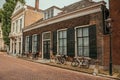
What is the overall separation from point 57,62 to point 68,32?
130 inches

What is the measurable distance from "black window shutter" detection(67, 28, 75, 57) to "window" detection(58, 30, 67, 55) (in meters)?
0.66

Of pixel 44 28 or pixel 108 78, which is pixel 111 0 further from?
pixel 44 28

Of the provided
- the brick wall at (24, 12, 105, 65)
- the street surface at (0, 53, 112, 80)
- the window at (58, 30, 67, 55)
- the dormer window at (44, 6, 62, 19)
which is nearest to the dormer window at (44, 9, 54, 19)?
the dormer window at (44, 6, 62, 19)

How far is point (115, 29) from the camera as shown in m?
12.5

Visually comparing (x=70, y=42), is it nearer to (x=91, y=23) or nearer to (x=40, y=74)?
(x=91, y=23)

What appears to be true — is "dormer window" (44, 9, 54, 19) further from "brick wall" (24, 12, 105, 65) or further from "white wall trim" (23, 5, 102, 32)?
"brick wall" (24, 12, 105, 65)

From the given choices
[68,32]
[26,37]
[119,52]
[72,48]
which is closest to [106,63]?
[119,52]

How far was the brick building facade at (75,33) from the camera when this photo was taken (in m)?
13.6

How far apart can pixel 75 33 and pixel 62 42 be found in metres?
2.39

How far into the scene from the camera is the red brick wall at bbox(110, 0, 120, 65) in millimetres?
12191

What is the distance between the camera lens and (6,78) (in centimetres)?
925

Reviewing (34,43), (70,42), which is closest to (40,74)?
(70,42)

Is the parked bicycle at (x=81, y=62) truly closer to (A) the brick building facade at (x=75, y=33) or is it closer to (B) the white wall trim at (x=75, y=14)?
(A) the brick building facade at (x=75, y=33)

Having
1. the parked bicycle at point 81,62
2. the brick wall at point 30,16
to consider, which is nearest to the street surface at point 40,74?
the parked bicycle at point 81,62
